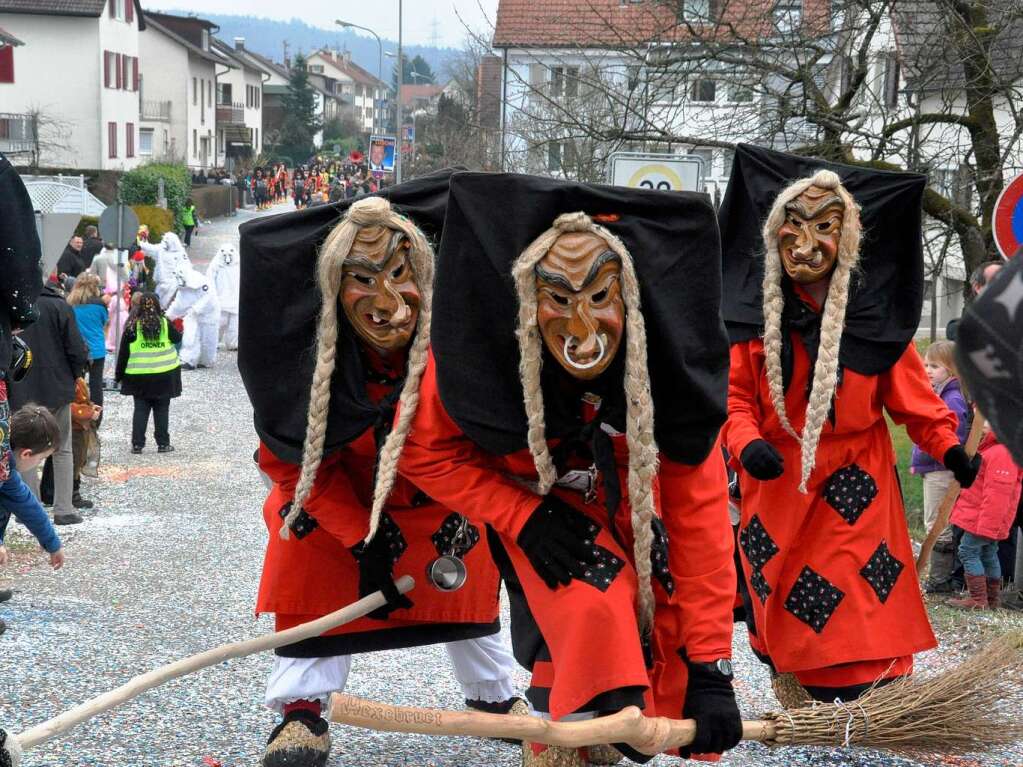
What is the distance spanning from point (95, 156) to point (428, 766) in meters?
49.0

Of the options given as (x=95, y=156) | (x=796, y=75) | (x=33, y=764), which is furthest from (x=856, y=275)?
(x=95, y=156)

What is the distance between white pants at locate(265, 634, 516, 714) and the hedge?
126 ft

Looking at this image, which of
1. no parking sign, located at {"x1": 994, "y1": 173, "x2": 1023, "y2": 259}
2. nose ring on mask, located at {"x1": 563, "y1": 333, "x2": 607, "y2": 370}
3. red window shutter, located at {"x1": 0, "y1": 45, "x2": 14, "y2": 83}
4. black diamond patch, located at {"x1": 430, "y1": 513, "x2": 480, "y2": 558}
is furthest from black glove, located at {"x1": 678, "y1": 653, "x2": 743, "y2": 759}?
red window shutter, located at {"x1": 0, "y1": 45, "x2": 14, "y2": 83}

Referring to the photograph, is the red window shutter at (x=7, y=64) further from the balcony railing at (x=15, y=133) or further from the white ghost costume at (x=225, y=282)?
the white ghost costume at (x=225, y=282)

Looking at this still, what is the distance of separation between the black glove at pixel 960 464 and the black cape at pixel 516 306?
181 centimetres

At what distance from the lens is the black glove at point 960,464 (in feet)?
16.2

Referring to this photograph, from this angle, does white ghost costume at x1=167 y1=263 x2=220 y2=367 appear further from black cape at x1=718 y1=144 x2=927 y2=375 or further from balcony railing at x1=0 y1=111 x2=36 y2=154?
balcony railing at x1=0 y1=111 x2=36 y2=154

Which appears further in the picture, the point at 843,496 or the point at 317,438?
the point at 843,496

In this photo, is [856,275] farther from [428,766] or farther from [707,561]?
[428,766]

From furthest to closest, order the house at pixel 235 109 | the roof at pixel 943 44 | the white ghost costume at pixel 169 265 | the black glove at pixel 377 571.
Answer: the house at pixel 235 109 → the white ghost costume at pixel 169 265 → the roof at pixel 943 44 → the black glove at pixel 377 571

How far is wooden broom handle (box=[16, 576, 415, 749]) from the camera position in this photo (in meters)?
3.26

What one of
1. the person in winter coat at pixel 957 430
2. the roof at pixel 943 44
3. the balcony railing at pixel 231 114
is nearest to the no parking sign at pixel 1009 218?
the person in winter coat at pixel 957 430

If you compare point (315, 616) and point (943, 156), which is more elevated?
point (943, 156)

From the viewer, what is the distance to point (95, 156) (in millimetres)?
50344
